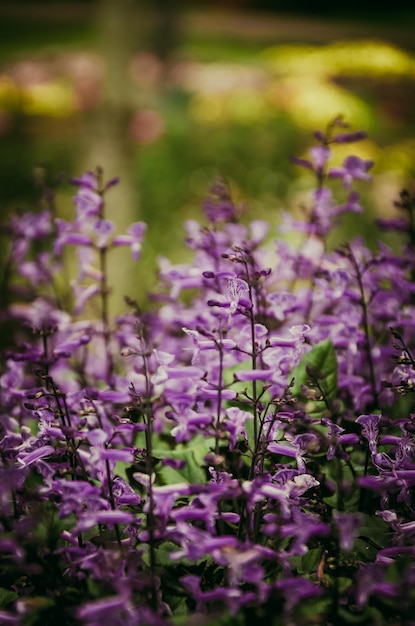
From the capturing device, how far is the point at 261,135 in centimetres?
872

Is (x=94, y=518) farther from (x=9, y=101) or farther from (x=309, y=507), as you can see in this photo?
(x=9, y=101)

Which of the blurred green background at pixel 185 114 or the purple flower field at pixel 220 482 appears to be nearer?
the purple flower field at pixel 220 482

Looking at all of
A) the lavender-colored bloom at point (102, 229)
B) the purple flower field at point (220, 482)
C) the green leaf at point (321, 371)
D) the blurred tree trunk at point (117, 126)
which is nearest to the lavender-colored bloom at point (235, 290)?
the purple flower field at point (220, 482)

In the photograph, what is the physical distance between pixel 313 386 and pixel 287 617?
2.03ft

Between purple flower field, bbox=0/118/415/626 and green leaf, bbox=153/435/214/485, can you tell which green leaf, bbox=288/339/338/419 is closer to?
purple flower field, bbox=0/118/415/626

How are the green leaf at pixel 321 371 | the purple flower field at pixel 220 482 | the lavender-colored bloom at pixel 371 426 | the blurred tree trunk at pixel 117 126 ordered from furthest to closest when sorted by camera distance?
the blurred tree trunk at pixel 117 126
the green leaf at pixel 321 371
the lavender-colored bloom at pixel 371 426
the purple flower field at pixel 220 482

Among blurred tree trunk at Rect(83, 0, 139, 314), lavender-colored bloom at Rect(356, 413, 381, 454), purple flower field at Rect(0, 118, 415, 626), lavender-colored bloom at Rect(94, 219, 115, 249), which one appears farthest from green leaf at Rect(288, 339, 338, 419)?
blurred tree trunk at Rect(83, 0, 139, 314)

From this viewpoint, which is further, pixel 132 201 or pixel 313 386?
pixel 132 201

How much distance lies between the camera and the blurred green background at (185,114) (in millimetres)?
5848

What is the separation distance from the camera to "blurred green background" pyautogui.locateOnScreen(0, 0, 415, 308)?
19.2 ft

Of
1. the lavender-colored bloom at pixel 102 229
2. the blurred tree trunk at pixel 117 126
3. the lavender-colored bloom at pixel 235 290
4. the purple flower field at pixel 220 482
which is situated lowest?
the purple flower field at pixel 220 482

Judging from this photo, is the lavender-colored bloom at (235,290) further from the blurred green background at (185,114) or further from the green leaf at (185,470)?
the blurred green background at (185,114)

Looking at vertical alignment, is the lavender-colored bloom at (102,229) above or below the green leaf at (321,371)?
Answer: above

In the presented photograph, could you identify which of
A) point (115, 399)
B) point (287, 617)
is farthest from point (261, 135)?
point (287, 617)
